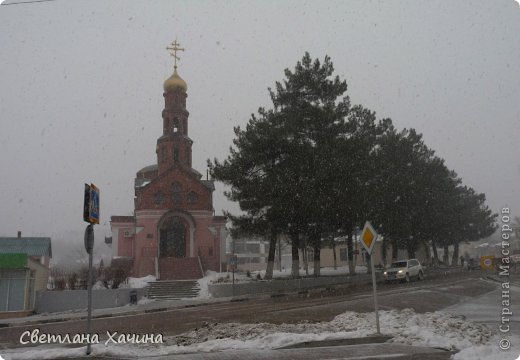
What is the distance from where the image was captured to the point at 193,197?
1690 inches

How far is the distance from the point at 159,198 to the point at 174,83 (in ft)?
37.4

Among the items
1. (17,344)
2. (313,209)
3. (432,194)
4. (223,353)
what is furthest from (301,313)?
(432,194)

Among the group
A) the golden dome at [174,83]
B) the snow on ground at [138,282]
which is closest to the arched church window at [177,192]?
the snow on ground at [138,282]

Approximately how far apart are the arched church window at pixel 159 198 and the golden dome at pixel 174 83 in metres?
10.4

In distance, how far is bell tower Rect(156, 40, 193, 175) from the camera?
1802 inches

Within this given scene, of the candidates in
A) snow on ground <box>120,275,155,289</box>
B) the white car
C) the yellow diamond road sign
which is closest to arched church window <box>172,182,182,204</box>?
snow on ground <box>120,275,155,289</box>

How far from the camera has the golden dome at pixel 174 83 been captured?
1806 inches

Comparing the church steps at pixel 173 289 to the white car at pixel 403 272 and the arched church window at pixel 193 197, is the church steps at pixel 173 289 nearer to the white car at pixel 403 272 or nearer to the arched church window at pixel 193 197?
the arched church window at pixel 193 197

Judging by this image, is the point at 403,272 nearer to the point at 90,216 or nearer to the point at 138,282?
the point at 138,282

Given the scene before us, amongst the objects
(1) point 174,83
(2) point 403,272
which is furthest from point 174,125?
(2) point 403,272

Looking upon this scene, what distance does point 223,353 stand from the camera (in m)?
9.62

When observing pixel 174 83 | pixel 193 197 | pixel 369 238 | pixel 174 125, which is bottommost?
pixel 369 238

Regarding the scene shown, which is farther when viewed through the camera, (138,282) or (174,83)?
(174,83)

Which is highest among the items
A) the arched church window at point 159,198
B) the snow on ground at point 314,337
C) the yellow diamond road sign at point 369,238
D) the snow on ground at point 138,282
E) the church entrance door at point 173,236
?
the arched church window at point 159,198
